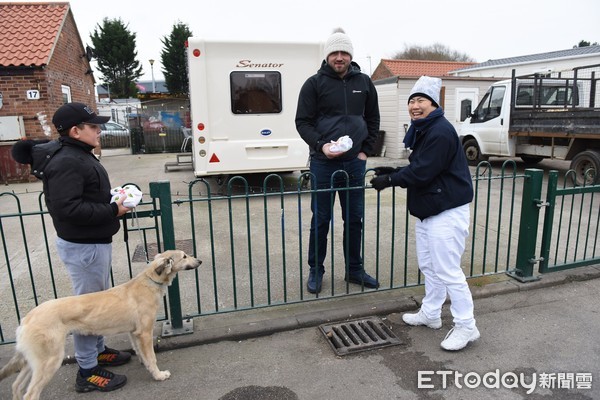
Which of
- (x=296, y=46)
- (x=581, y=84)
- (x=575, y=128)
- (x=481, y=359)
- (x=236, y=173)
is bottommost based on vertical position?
(x=481, y=359)

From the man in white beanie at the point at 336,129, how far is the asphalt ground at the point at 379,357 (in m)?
0.57

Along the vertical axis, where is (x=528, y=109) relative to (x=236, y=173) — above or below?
above

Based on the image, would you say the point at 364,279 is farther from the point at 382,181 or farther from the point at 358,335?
the point at 382,181

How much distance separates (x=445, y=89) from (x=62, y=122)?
1429 cm

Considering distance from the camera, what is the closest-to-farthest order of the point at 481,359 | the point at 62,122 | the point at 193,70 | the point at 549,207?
1. the point at 62,122
2. the point at 481,359
3. the point at 549,207
4. the point at 193,70

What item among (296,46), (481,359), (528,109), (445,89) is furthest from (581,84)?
(481,359)

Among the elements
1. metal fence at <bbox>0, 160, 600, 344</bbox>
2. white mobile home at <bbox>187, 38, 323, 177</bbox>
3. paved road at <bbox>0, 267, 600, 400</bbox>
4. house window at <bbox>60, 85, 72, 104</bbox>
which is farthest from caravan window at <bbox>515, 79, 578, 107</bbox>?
house window at <bbox>60, 85, 72, 104</bbox>

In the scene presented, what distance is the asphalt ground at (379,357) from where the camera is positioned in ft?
9.05

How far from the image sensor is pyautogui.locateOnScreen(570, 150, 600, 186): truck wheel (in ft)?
27.4

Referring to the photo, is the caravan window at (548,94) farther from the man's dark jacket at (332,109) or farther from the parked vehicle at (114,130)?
the parked vehicle at (114,130)

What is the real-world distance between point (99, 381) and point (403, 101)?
13109 mm

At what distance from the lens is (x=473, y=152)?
12.2 m

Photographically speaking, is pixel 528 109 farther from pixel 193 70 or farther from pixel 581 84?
pixel 193 70

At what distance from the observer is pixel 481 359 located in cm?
308
